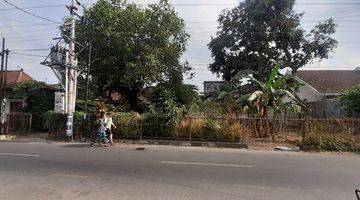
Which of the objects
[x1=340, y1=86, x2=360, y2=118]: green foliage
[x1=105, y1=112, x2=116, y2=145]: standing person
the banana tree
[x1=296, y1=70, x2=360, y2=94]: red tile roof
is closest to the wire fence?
the banana tree

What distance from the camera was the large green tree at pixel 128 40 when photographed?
28.7m

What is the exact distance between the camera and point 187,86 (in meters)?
31.1

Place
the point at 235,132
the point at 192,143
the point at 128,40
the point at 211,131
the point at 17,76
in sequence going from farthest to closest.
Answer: the point at 17,76 → the point at 128,40 → the point at 211,131 → the point at 192,143 → the point at 235,132

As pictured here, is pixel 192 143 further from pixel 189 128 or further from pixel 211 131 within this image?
pixel 211 131

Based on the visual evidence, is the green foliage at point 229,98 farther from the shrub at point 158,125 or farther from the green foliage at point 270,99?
the shrub at point 158,125

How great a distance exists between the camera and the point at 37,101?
Answer: 2928 cm

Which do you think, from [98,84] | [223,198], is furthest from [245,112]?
[223,198]

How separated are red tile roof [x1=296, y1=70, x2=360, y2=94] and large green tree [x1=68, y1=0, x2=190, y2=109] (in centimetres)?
1555

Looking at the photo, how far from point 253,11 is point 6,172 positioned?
87.9 feet

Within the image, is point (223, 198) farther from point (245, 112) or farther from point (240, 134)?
point (245, 112)

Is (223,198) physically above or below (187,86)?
below

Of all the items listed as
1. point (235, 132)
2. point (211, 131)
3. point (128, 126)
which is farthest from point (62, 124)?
point (235, 132)

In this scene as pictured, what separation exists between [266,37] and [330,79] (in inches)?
411

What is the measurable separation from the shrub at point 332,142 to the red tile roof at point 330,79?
742 inches
